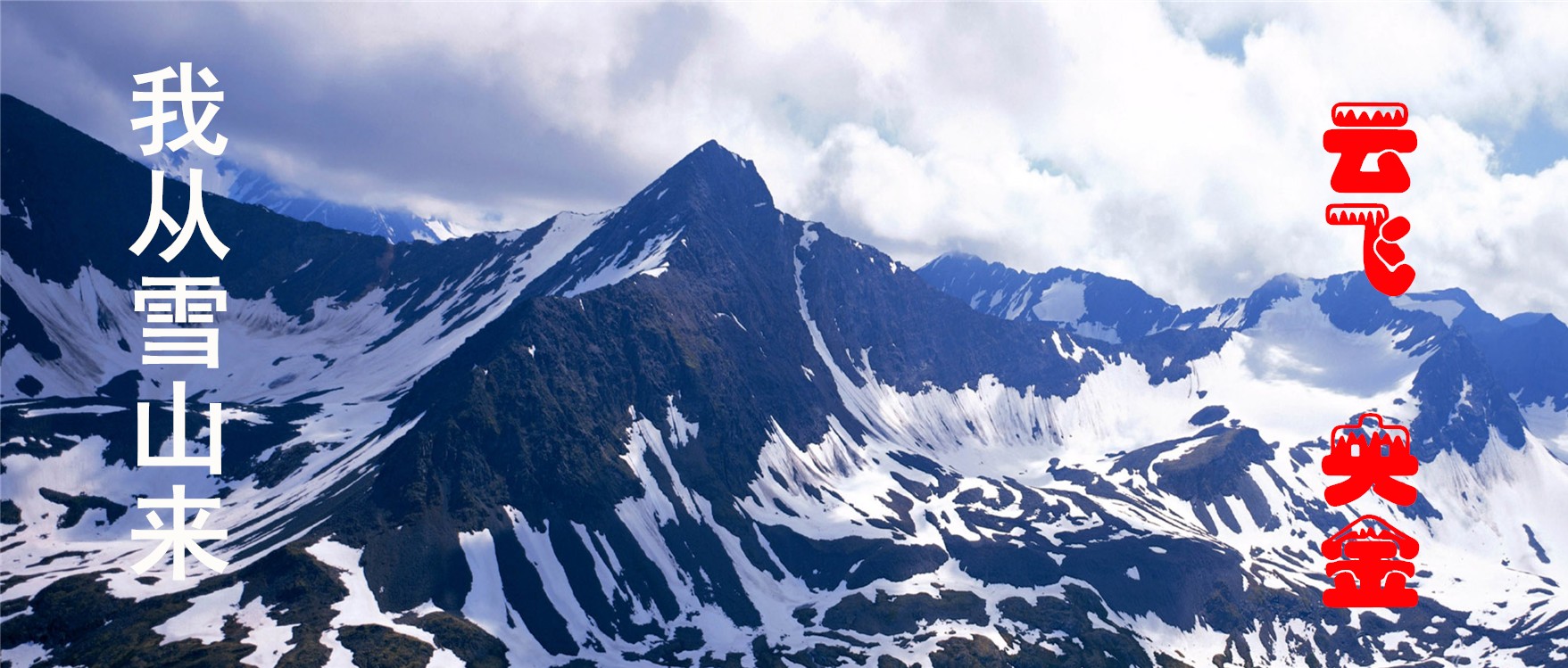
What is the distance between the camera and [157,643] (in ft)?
627

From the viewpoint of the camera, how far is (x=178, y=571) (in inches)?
6284

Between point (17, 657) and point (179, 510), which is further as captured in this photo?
point (17, 657)

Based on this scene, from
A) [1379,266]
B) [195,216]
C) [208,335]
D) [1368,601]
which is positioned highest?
[195,216]

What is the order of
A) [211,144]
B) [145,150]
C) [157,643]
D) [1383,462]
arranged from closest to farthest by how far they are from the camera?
[1383,462] → [211,144] → [145,150] → [157,643]

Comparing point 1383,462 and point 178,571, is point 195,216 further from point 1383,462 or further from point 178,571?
point 1383,462

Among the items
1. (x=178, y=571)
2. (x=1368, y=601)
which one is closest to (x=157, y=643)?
(x=178, y=571)

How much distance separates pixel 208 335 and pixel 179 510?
2291cm

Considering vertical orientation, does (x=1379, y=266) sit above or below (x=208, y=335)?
below

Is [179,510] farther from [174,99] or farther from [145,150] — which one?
[145,150]

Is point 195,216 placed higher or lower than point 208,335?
higher

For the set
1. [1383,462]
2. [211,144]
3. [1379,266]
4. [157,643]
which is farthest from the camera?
[157,643]

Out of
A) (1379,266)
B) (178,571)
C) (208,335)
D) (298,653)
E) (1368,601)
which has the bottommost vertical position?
(1368,601)

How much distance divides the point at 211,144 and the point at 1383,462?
158703 millimetres

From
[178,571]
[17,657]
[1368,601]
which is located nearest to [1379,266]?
[1368,601]
